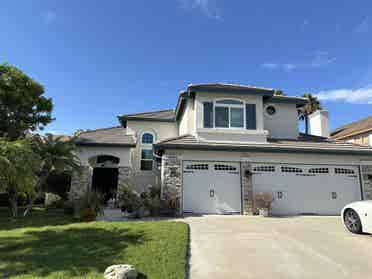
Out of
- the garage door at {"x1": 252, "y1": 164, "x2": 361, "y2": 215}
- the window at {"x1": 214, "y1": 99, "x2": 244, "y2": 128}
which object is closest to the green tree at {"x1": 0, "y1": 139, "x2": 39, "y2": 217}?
the window at {"x1": 214, "y1": 99, "x2": 244, "y2": 128}

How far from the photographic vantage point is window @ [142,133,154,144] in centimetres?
1758

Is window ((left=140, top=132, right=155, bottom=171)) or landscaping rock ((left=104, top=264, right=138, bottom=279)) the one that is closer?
landscaping rock ((left=104, top=264, right=138, bottom=279))

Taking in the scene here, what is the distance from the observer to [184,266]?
453 centimetres

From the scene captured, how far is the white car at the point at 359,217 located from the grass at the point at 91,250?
16.8 feet

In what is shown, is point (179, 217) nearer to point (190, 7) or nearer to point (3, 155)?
point (3, 155)

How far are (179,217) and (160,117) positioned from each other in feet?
32.9

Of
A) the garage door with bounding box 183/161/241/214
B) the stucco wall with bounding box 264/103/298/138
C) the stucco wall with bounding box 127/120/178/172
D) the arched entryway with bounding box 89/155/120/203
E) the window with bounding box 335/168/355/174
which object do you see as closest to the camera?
the garage door with bounding box 183/161/241/214

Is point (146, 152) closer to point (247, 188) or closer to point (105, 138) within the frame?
point (105, 138)

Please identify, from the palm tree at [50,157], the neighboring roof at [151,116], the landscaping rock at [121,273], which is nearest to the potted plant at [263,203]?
the landscaping rock at [121,273]

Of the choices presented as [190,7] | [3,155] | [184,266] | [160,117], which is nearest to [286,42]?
[190,7]

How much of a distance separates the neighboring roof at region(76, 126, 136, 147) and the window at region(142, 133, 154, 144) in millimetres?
1430

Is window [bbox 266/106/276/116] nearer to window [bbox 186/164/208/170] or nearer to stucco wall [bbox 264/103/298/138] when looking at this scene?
stucco wall [bbox 264/103/298/138]

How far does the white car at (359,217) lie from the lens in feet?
21.2

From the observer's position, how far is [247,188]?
11.1m
